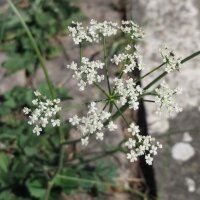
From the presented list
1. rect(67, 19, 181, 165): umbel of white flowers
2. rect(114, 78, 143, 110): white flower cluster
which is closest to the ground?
rect(67, 19, 181, 165): umbel of white flowers

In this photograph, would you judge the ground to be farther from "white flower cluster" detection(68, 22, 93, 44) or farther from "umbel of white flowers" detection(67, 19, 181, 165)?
"white flower cluster" detection(68, 22, 93, 44)

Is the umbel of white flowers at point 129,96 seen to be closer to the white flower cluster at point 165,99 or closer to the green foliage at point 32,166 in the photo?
the white flower cluster at point 165,99

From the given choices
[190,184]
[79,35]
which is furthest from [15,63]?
[79,35]

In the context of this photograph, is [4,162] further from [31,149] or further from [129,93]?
[129,93]

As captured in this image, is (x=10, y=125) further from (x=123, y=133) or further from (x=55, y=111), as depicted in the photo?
(x=55, y=111)

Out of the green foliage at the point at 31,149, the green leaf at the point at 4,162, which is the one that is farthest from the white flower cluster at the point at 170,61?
the green leaf at the point at 4,162
